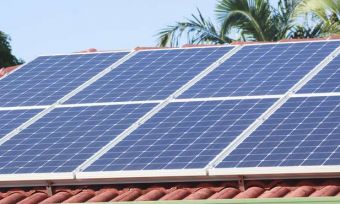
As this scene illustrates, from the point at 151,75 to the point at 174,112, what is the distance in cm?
172

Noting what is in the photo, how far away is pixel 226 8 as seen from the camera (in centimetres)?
4253

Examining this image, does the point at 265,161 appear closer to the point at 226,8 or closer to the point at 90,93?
the point at 90,93

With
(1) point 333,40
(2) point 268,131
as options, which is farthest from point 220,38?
(2) point 268,131

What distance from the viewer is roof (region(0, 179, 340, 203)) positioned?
17.4 metres

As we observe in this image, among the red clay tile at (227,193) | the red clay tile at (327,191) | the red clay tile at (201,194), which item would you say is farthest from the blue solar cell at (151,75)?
the red clay tile at (327,191)

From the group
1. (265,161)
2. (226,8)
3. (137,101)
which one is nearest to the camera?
(265,161)

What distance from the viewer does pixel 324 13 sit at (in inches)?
1610

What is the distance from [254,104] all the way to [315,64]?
140cm

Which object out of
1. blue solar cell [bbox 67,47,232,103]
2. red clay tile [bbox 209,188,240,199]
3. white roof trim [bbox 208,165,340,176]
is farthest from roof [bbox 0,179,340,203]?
blue solar cell [bbox 67,47,232,103]

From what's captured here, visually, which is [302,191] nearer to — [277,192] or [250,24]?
[277,192]

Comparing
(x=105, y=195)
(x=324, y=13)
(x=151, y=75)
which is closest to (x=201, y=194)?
(x=105, y=195)

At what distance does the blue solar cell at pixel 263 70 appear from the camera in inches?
768

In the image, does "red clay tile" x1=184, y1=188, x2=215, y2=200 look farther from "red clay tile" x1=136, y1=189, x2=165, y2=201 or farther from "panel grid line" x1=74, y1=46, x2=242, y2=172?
"panel grid line" x1=74, y1=46, x2=242, y2=172

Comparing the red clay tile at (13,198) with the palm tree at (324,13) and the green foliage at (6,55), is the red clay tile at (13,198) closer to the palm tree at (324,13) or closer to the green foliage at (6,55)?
the palm tree at (324,13)
